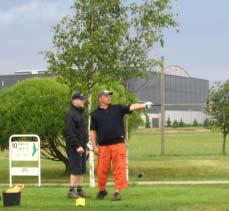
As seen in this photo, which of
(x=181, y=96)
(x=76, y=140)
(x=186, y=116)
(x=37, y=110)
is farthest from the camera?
(x=186, y=116)

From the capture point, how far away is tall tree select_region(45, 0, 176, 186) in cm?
1741

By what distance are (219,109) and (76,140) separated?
29.3m

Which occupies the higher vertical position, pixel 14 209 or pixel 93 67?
pixel 93 67

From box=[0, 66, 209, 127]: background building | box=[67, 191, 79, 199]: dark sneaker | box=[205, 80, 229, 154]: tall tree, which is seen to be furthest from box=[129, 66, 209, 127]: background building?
box=[67, 191, 79, 199]: dark sneaker

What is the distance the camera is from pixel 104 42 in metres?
17.3

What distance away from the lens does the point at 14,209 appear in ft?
33.2

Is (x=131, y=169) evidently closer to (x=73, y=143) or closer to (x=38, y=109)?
(x=38, y=109)

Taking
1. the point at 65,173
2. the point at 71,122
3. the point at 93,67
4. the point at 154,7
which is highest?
the point at 154,7

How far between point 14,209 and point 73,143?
5.80ft

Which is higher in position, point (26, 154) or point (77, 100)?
point (77, 100)

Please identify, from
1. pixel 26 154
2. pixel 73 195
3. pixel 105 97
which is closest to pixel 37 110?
pixel 26 154

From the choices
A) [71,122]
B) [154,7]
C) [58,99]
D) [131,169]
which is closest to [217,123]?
[131,169]

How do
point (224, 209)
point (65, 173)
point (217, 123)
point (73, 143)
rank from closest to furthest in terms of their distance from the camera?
point (224, 209) < point (73, 143) < point (65, 173) < point (217, 123)

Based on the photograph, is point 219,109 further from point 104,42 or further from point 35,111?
point 104,42
